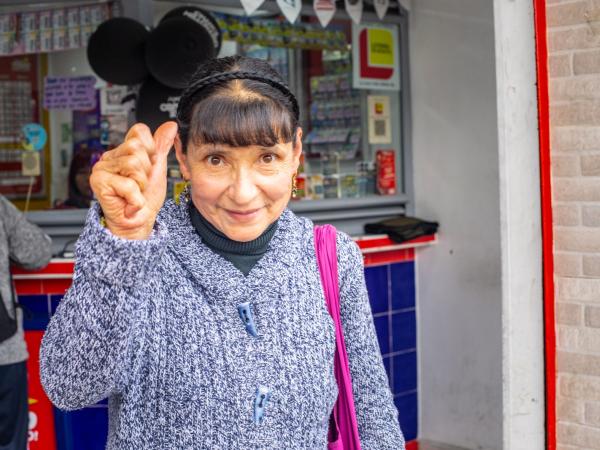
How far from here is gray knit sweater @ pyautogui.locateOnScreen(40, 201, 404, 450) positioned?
163 cm

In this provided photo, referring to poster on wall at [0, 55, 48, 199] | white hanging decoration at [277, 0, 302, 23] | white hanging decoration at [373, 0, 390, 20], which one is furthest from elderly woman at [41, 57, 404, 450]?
white hanging decoration at [373, 0, 390, 20]

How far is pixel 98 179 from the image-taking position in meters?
1.58

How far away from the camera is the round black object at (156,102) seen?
16.8 feet

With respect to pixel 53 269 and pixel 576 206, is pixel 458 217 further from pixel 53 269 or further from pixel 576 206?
pixel 53 269

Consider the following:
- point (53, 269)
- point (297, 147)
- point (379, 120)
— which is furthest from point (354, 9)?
point (297, 147)

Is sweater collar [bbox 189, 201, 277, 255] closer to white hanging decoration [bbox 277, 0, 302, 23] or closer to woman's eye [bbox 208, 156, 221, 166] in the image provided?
woman's eye [bbox 208, 156, 221, 166]

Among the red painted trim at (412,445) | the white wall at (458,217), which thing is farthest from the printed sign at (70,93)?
the red painted trim at (412,445)

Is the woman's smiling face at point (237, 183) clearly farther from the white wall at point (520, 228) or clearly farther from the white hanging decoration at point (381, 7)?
the white hanging decoration at point (381, 7)

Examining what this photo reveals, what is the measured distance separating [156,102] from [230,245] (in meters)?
3.35

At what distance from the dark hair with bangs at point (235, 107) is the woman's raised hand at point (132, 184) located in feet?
0.64

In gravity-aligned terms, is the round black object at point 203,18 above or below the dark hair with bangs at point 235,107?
above

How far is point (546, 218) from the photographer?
3426 mm

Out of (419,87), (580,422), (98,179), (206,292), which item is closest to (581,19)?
(580,422)

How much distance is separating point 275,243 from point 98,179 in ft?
1.71
